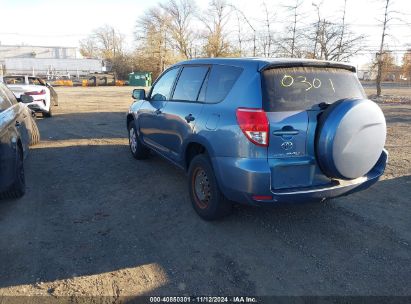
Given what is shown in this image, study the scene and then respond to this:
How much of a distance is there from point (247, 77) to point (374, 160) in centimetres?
156

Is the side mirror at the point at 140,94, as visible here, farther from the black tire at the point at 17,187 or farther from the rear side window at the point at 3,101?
the black tire at the point at 17,187

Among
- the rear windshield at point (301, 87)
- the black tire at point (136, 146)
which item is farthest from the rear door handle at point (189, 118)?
the black tire at point (136, 146)

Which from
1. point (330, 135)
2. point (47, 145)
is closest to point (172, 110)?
point (330, 135)

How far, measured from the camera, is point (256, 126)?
3.00 m

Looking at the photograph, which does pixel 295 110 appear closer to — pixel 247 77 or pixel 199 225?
pixel 247 77

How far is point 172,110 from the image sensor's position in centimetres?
447

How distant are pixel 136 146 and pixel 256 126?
145 inches

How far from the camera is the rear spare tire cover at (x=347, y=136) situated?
2998mm

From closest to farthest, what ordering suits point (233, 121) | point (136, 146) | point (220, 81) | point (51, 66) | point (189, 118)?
1. point (233, 121)
2. point (220, 81)
3. point (189, 118)
4. point (136, 146)
5. point (51, 66)

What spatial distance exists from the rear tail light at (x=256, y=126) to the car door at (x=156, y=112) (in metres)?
1.89

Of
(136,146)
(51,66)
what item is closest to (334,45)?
(136,146)

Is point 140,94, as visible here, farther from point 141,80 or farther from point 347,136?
point 141,80

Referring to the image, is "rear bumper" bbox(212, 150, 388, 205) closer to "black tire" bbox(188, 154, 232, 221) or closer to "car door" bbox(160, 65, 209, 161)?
"black tire" bbox(188, 154, 232, 221)

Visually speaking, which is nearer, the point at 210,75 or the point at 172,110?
the point at 210,75
